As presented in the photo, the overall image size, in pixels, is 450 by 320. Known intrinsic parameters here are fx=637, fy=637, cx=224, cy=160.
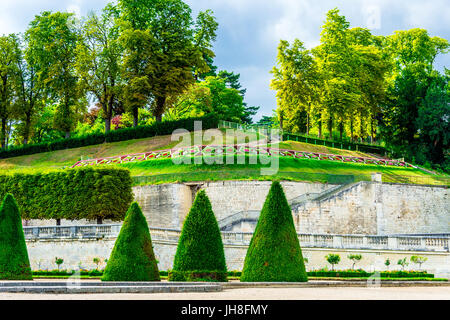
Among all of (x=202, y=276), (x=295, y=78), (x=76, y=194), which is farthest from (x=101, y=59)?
(x=202, y=276)

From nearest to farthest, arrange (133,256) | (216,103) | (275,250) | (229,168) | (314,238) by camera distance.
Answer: (275,250) < (133,256) < (314,238) < (229,168) < (216,103)

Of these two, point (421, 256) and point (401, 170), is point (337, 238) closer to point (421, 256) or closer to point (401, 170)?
point (421, 256)

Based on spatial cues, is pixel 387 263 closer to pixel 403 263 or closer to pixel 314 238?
pixel 403 263

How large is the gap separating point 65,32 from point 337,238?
43.4 m

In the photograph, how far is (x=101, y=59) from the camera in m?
59.3

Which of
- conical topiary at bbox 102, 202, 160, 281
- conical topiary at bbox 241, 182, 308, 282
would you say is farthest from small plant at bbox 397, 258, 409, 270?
conical topiary at bbox 102, 202, 160, 281

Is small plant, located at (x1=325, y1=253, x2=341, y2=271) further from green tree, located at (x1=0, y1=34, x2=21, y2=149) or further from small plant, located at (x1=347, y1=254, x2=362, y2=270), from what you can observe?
green tree, located at (x1=0, y1=34, x2=21, y2=149)

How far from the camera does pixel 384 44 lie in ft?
241

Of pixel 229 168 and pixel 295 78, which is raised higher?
pixel 295 78

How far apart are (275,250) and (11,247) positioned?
9.57 metres

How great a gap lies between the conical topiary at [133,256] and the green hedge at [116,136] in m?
34.0

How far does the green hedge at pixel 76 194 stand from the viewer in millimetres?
36438

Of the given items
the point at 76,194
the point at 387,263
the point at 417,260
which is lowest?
the point at 387,263

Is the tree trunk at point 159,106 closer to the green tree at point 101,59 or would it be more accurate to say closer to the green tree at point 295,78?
the green tree at point 101,59
